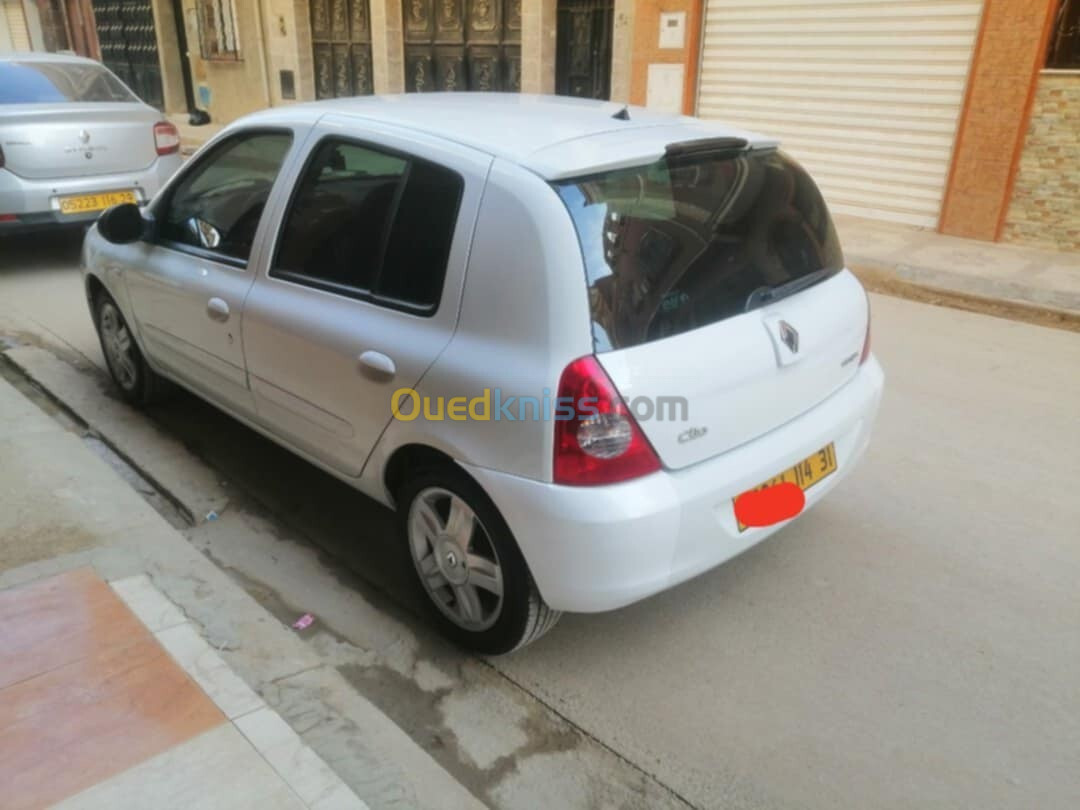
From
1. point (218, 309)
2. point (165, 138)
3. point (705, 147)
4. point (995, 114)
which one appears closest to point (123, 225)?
point (218, 309)

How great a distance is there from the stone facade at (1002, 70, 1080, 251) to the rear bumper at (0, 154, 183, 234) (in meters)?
7.88

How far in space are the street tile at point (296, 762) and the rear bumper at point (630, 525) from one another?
74 cm

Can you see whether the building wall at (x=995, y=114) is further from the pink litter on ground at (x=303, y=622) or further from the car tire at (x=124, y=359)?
the pink litter on ground at (x=303, y=622)

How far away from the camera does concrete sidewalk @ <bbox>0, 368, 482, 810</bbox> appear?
2098mm

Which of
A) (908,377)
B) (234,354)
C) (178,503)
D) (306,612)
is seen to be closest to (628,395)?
(306,612)

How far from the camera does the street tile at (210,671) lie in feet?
7.66

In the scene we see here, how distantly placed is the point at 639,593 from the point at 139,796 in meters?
1.36

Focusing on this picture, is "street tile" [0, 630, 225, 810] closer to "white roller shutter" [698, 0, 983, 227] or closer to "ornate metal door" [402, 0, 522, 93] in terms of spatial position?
"white roller shutter" [698, 0, 983, 227]

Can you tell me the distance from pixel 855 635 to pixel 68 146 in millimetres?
7110

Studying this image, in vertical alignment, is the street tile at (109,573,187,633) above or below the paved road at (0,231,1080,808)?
above

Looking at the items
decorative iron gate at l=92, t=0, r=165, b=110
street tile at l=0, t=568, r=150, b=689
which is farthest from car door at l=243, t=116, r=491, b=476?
decorative iron gate at l=92, t=0, r=165, b=110

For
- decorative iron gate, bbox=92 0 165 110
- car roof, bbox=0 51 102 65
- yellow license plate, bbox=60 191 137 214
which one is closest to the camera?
yellow license plate, bbox=60 191 137 214

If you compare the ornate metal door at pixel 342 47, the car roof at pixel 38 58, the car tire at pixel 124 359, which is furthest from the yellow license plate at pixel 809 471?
the ornate metal door at pixel 342 47

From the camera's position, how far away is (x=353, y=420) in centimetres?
287
